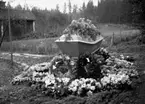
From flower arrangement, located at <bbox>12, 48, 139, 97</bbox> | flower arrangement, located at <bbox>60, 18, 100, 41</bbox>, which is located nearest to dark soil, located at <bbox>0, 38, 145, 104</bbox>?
flower arrangement, located at <bbox>12, 48, 139, 97</bbox>

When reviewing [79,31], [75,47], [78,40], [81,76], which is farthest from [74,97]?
[79,31]

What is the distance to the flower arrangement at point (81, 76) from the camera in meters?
4.29

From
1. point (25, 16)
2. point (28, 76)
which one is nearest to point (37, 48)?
point (28, 76)

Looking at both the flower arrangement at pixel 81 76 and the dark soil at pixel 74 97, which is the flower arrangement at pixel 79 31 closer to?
the flower arrangement at pixel 81 76

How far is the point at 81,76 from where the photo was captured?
521 centimetres

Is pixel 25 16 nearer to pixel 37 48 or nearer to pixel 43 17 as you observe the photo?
pixel 43 17

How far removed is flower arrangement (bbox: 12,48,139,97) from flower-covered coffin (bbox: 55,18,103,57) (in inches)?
9.0

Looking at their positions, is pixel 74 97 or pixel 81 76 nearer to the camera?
pixel 74 97

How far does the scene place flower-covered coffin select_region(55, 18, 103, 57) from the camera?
5244 mm

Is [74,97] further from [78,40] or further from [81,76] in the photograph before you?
[78,40]

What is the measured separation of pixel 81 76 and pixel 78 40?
Answer: 3.60 ft

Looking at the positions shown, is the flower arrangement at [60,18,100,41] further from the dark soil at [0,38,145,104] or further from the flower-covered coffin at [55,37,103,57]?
the dark soil at [0,38,145,104]

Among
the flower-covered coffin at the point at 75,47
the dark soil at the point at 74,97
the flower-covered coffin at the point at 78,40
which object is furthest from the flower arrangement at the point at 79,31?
the dark soil at the point at 74,97

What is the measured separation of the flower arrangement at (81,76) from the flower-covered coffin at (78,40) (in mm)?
229
